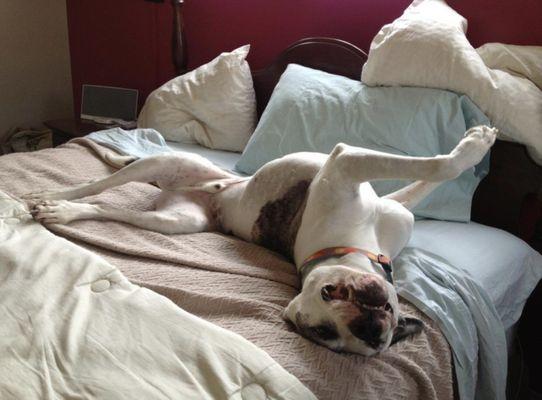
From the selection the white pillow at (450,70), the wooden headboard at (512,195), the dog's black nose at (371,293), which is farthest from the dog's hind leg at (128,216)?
the wooden headboard at (512,195)

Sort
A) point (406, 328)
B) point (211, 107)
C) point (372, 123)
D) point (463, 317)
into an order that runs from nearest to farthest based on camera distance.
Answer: point (406, 328) → point (463, 317) → point (372, 123) → point (211, 107)

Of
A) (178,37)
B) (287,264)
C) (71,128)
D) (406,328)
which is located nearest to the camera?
(406,328)

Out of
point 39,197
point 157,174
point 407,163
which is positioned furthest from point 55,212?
point 407,163

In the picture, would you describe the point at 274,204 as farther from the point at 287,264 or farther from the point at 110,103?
the point at 110,103

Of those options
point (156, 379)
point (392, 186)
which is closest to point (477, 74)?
point (392, 186)

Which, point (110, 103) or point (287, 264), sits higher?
point (287, 264)

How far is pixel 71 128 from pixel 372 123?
187 cm

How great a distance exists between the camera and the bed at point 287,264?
0.98 metres

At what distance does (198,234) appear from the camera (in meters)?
1.49

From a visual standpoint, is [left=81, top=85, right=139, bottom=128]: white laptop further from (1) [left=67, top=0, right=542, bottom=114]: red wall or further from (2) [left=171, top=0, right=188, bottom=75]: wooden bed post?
(2) [left=171, top=0, right=188, bottom=75]: wooden bed post

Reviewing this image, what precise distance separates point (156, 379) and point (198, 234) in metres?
0.69

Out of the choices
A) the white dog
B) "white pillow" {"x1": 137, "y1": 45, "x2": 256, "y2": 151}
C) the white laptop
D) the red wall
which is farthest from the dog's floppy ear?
the white laptop

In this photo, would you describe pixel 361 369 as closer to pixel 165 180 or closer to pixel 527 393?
pixel 165 180

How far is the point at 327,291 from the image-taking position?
3.20ft
